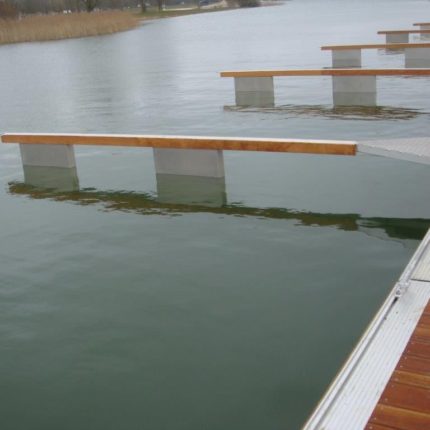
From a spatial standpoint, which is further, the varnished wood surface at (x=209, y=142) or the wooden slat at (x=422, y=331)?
the varnished wood surface at (x=209, y=142)

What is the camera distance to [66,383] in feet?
13.9

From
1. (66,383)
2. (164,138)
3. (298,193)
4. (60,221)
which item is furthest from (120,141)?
(66,383)

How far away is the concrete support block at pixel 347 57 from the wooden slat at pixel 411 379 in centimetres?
1833

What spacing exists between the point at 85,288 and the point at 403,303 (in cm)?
274

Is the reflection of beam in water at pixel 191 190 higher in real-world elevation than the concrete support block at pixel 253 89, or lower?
lower

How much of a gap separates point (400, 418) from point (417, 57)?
17822 mm

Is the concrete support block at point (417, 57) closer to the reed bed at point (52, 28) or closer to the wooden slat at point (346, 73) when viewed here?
the wooden slat at point (346, 73)

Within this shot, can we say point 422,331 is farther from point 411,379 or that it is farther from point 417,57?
point 417,57

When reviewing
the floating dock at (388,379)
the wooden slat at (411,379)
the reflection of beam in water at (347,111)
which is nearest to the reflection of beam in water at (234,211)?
the floating dock at (388,379)

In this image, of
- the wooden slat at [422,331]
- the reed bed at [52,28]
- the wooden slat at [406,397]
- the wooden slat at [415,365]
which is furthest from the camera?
the reed bed at [52,28]

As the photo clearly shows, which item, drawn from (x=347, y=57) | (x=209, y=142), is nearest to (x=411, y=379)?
(x=209, y=142)

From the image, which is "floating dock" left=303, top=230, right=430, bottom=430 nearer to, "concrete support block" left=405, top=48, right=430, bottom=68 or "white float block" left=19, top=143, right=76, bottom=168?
"white float block" left=19, top=143, right=76, bottom=168

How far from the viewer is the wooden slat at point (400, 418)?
2.97m

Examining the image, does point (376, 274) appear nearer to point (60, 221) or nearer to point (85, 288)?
point (85, 288)
